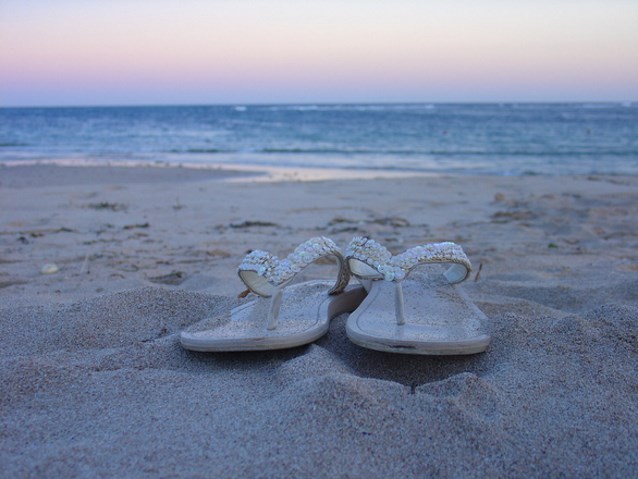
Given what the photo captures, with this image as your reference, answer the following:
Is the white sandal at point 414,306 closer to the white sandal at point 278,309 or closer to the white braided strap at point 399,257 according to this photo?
the white braided strap at point 399,257

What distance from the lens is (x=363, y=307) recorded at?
2.11 meters

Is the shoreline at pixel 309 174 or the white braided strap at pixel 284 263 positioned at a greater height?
the white braided strap at pixel 284 263

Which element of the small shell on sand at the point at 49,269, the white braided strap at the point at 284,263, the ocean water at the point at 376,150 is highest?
the white braided strap at the point at 284,263

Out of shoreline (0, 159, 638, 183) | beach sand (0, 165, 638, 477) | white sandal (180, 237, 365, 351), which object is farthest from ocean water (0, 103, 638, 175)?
white sandal (180, 237, 365, 351)

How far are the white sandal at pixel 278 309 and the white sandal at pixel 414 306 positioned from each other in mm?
114

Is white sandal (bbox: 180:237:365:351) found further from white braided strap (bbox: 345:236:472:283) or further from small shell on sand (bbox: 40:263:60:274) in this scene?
small shell on sand (bbox: 40:263:60:274)

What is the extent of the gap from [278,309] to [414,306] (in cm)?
55

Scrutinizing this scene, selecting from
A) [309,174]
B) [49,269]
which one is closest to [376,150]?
[309,174]

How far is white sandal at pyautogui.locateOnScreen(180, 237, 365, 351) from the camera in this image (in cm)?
187

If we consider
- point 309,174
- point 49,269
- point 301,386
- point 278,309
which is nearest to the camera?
point 301,386

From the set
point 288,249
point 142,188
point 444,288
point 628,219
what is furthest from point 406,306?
point 142,188

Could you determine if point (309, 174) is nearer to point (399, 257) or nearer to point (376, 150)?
point (376, 150)

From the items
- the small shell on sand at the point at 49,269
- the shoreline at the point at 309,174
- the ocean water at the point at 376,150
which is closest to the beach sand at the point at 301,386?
the small shell on sand at the point at 49,269

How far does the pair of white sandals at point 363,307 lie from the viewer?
6.07 feet
